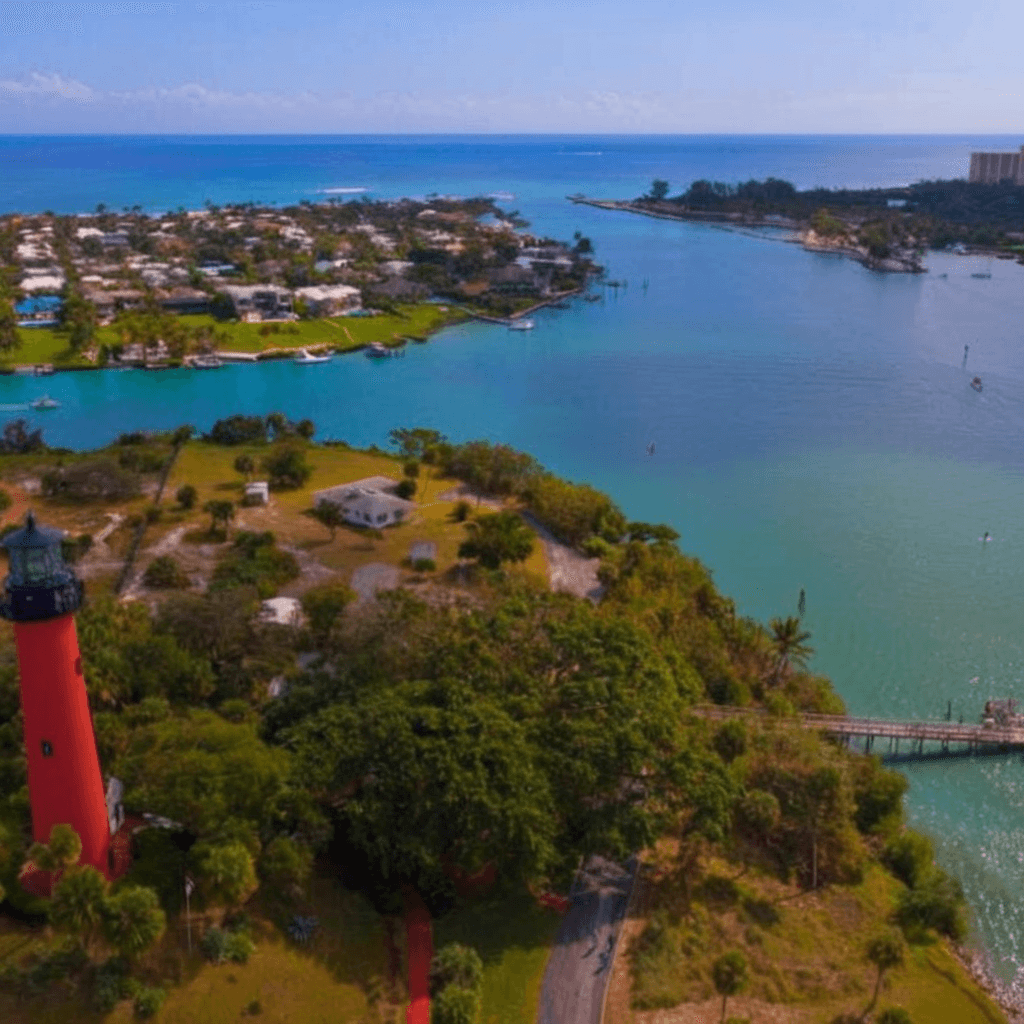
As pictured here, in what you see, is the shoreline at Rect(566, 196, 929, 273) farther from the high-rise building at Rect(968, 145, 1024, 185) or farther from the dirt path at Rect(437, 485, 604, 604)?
the dirt path at Rect(437, 485, 604, 604)

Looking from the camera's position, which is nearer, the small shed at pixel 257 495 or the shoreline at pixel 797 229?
the small shed at pixel 257 495

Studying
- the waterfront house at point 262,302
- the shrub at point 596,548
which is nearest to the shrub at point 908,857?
the shrub at point 596,548

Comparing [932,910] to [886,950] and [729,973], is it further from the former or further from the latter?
[729,973]

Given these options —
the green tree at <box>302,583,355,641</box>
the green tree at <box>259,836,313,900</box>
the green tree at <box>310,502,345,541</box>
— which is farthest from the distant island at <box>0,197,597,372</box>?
the green tree at <box>259,836,313,900</box>

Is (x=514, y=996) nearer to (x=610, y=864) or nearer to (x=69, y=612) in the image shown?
(x=610, y=864)

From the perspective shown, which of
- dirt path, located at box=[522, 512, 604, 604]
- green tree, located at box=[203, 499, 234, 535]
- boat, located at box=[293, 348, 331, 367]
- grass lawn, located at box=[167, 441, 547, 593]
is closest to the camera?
dirt path, located at box=[522, 512, 604, 604]

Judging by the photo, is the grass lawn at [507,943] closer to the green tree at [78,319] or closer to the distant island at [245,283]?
the distant island at [245,283]

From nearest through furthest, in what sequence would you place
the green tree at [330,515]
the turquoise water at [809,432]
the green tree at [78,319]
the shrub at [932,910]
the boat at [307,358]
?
the shrub at [932,910] < the turquoise water at [809,432] < the green tree at [330,515] < the green tree at [78,319] < the boat at [307,358]
